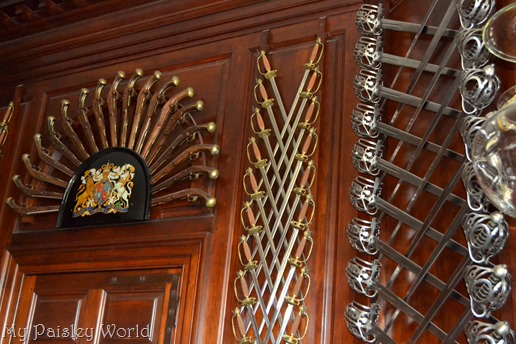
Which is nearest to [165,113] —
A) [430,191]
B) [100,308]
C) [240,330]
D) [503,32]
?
[100,308]

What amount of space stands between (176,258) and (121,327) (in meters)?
0.27

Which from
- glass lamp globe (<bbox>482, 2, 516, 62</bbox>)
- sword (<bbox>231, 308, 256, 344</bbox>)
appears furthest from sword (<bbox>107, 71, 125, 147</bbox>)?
glass lamp globe (<bbox>482, 2, 516, 62</bbox>)

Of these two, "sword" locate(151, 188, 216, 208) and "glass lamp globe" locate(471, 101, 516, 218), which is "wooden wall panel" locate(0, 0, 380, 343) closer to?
"sword" locate(151, 188, 216, 208)

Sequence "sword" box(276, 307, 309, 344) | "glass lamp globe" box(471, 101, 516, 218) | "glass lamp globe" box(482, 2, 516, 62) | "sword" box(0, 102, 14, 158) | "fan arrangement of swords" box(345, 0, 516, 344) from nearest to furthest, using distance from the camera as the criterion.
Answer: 1. "glass lamp globe" box(471, 101, 516, 218)
2. "glass lamp globe" box(482, 2, 516, 62)
3. "fan arrangement of swords" box(345, 0, 516, 344)
4. "sword" box(276, 307, 309, 344)
5. "sword" box(0, 102, 14, 158)

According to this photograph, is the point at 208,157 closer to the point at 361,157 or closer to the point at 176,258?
the point at 176,258

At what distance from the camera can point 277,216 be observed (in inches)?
65.7

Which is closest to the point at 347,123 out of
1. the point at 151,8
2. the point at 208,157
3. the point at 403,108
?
the point at 403,108

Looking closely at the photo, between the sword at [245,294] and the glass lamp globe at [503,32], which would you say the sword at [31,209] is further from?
the glass lamp globe at [503,32]

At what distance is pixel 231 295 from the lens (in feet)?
5.54

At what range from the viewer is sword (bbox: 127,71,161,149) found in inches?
79.7

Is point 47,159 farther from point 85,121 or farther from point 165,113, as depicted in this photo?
point 165,113

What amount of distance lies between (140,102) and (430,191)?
3.41 feet

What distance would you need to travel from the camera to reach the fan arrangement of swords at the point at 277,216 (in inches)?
62.3

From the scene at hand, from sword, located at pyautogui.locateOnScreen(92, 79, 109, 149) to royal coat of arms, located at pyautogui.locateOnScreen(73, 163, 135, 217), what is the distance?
102 mm
